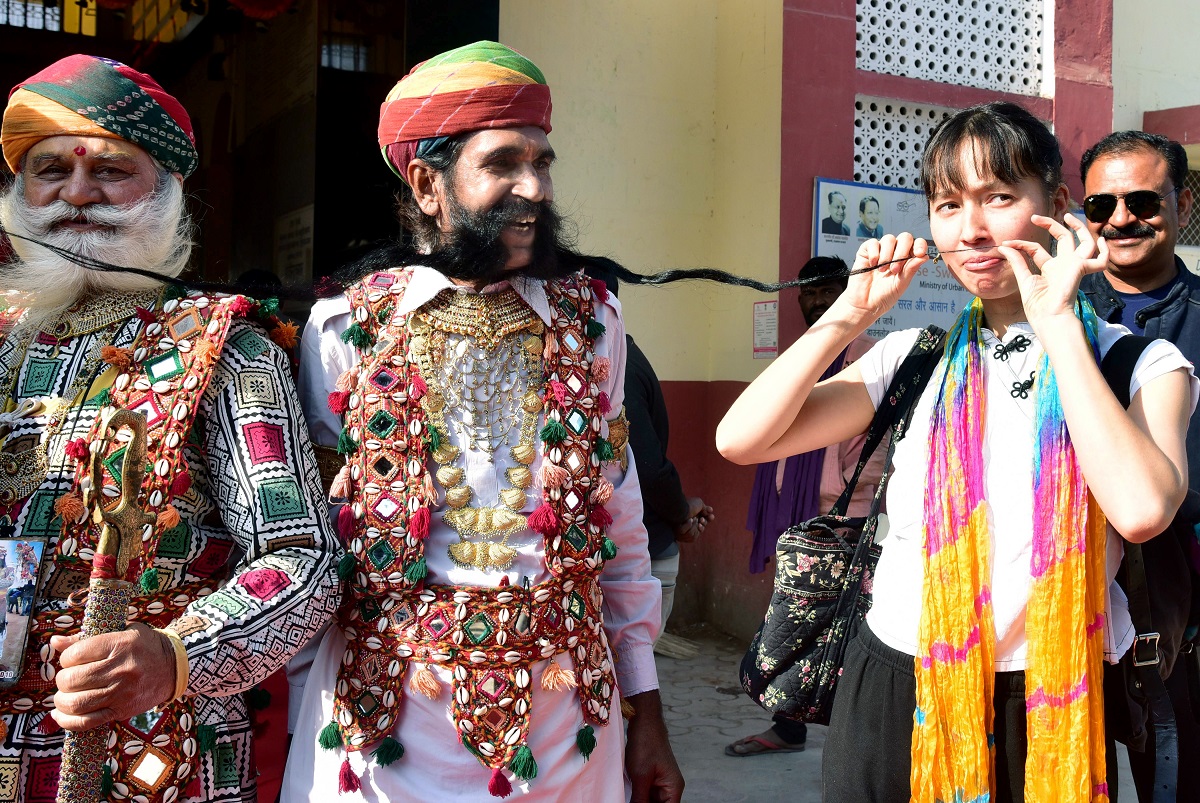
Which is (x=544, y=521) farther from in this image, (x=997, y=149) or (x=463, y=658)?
(x=997, y=149)

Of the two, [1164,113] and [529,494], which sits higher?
[1164,113]

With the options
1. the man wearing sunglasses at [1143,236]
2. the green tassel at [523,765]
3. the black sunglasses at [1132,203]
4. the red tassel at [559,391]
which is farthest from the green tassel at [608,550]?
the black sunglasses at [1132,203]

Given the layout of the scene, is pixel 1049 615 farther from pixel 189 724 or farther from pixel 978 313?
pixel 189 724

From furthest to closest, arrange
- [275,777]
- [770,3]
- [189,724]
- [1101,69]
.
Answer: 1. [1101,69]
2. [770,3]
3. [275,777]
4. [189,724]

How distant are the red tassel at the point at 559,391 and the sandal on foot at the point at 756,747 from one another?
10.6ft

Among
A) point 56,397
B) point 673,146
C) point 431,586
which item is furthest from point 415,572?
point 673,146

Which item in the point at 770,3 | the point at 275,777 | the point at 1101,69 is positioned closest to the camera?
the point at 275,777

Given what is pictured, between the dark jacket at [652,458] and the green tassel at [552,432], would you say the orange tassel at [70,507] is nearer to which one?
the green tassel at [552,432]

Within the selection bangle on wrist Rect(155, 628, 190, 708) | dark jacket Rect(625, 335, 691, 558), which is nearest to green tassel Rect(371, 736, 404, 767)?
bangle on wrist Rect(155, 628, 190, 708)

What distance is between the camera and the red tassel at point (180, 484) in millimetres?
1714

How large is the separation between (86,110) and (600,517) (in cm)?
118

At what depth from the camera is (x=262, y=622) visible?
64.0 inches

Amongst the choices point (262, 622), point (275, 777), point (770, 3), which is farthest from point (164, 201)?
point (770, 3)

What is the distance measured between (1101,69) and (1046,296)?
5677mm
